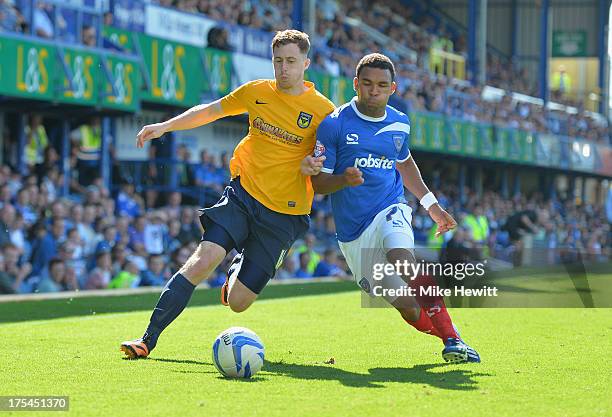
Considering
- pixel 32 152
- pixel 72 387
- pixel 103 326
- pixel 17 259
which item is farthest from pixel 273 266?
pixel 32 152

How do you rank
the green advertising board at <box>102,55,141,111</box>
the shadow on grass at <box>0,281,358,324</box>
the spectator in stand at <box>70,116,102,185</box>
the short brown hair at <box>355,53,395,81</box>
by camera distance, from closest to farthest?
the short brown hair at <box>355,53,395,81</box>
the shadow on grass at <box>0,281,358,324</box>
the green advertising board at <box>102,55,141,111</box>
the spectator in stand at <box>70,116,102,185</box>

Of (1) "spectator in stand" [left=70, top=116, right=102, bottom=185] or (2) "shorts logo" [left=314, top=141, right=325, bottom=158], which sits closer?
(2) "shorts logo" [left=314, top=141, right=325, bottom=158]

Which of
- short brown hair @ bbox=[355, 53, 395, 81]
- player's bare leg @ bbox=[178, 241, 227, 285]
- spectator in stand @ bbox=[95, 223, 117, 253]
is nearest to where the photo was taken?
short brown hair @ bbox=[355, 53, 395, 81]

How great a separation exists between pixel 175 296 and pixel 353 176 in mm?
1391

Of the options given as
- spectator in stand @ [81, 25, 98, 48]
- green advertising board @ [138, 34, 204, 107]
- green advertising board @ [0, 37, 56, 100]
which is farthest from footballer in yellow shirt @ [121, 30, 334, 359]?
green advertising board @ [138, 34, 204, 107]

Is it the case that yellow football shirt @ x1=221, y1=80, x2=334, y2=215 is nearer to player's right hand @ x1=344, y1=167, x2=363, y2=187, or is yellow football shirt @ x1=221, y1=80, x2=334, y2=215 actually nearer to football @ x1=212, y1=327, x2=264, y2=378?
player's right hand @ x1=344, y1=167, x2=363, y2=187

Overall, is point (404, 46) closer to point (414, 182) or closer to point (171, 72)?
point (171, 72)

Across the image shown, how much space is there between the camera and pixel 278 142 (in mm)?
7543

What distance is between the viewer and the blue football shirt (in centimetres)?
738

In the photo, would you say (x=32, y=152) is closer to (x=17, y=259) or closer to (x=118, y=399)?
(x=17, y=259)

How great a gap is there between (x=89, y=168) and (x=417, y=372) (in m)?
12.2

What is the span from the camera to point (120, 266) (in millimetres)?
15102

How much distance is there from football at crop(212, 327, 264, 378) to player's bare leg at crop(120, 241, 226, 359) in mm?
692

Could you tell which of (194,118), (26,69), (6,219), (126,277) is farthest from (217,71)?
(194,118)
